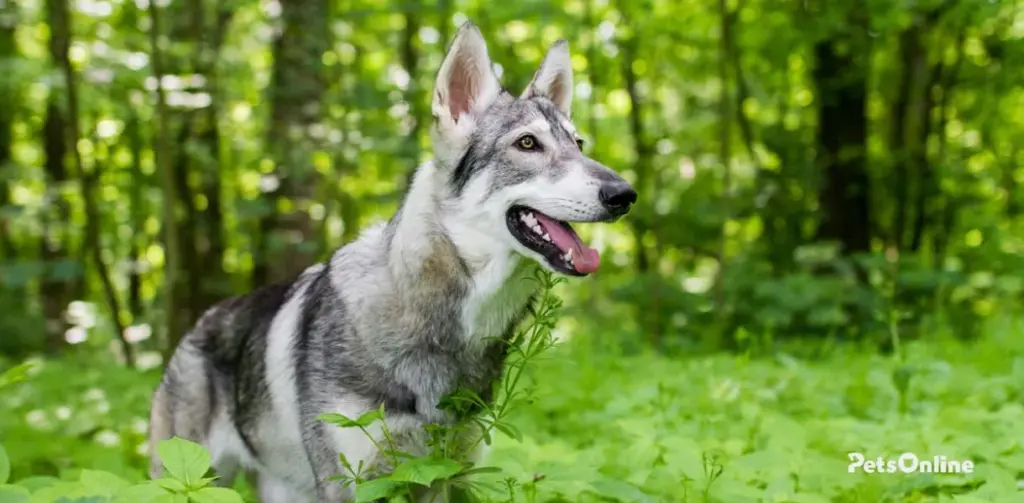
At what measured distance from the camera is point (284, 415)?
3.51m

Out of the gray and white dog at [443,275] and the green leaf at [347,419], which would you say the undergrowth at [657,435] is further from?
the gray and white dog at [443,275]

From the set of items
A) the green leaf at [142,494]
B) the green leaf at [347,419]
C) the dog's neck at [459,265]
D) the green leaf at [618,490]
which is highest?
the dog's neck at [459,265]

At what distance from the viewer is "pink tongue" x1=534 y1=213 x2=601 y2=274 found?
2949 mm

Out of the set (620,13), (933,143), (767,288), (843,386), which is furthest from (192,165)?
(933,143)

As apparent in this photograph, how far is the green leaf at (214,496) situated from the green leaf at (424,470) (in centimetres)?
47

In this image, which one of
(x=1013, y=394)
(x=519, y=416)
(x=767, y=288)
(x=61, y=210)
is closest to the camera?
(x=1013, y=394)

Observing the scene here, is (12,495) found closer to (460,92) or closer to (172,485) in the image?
(172,485)

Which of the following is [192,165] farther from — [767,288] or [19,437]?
[767,288]

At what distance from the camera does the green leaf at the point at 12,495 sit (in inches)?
91.1

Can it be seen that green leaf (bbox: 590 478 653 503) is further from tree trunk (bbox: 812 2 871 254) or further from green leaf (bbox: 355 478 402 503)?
tree trunk (bbox: 812 2 871 254)

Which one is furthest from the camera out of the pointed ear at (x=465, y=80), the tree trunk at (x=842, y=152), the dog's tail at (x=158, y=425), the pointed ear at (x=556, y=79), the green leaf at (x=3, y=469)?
the tree trunk at (x=842, y=152)

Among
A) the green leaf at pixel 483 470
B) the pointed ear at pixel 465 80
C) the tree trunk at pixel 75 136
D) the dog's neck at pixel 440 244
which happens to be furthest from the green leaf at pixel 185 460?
the tree trunk at pixel 75 136

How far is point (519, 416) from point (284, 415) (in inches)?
87.1

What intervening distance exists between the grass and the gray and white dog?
343 millimetres
